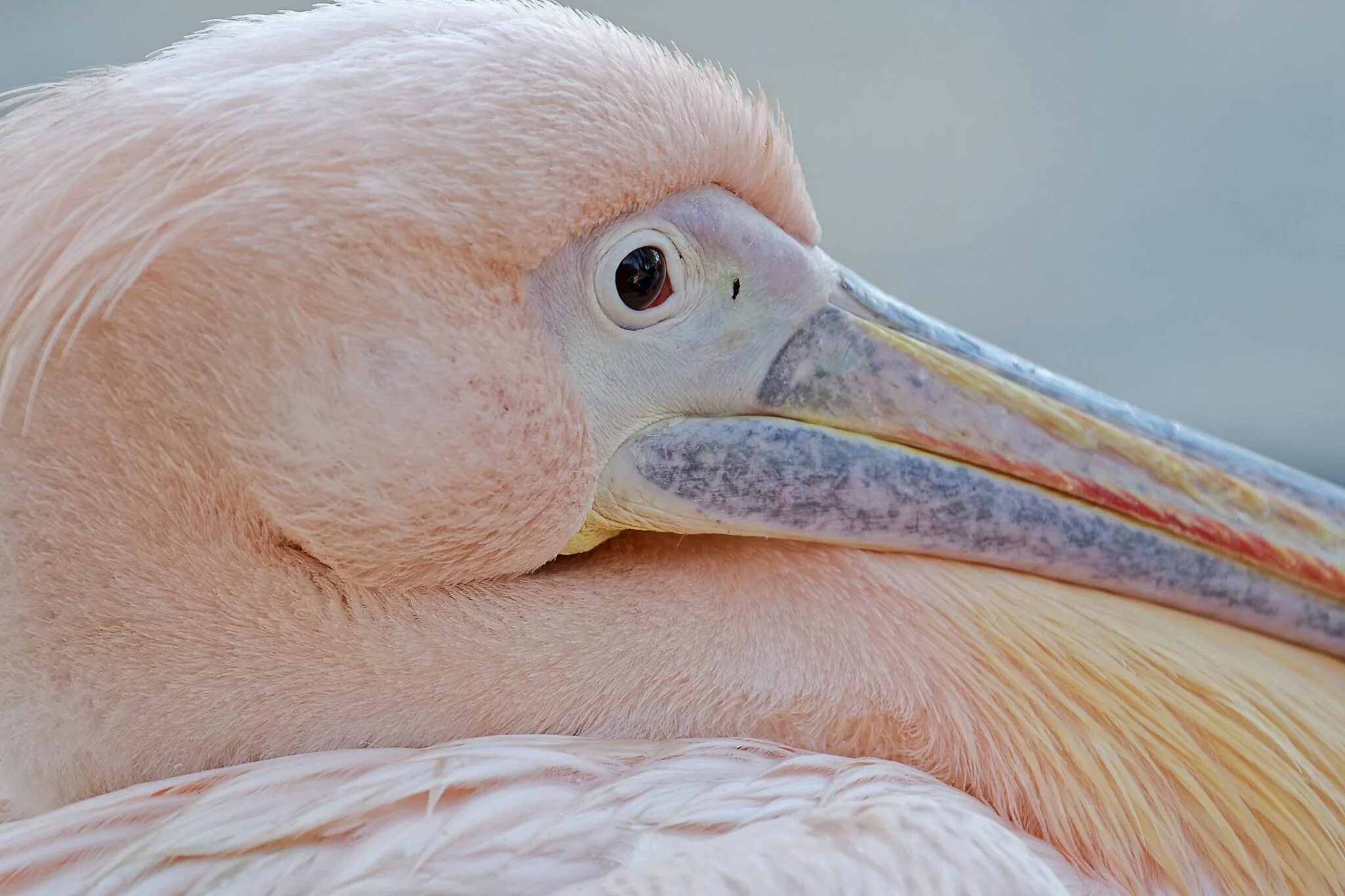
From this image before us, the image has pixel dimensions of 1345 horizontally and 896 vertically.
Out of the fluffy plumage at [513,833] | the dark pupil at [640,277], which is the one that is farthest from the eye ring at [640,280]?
the fluffy plumage at [513,833]

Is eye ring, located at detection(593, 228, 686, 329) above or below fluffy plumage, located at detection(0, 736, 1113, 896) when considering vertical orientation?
above

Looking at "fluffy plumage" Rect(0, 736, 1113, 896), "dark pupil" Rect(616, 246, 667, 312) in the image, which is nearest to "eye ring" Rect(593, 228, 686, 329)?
"dark pupil" Rect(616, 246, 667, 312)

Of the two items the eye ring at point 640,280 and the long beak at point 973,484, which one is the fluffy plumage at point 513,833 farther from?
the eye ring at point 640,280

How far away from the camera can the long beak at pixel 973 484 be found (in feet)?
3.10

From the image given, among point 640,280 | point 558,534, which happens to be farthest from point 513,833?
point 640,280

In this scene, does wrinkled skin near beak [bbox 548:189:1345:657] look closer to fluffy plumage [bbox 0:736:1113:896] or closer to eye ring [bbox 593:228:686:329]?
eye ring [bbox 593:228:686:329]

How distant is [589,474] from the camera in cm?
91

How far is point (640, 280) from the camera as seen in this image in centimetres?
92

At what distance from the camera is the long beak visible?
944mm

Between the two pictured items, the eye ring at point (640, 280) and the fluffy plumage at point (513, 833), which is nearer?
the fluffy plumage at point (513, 833)

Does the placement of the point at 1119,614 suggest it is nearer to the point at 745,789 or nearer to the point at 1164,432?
the point at 1164,432

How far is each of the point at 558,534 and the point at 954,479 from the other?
1.03 ft

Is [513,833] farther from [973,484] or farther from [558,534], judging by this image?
[973,484]

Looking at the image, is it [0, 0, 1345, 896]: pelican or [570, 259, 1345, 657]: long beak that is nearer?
[0, 0, 1345, 896]: pelican
